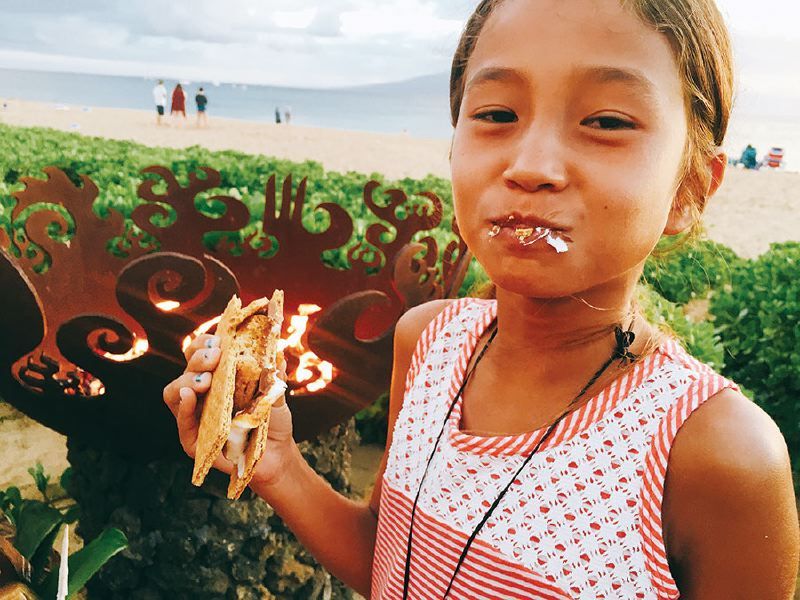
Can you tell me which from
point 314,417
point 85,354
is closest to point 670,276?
point 314,417

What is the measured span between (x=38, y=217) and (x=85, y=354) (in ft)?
2.45

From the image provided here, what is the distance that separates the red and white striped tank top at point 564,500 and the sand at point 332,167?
307cm

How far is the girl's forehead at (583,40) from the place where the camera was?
107 centimetres

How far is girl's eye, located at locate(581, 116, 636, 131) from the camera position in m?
1.10

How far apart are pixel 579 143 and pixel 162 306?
4.92 feet

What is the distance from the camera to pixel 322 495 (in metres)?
1.61

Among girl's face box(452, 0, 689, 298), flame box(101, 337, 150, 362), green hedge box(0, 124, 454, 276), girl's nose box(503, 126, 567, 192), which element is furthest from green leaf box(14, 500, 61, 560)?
green hedge box(0, 124, 454, 276)

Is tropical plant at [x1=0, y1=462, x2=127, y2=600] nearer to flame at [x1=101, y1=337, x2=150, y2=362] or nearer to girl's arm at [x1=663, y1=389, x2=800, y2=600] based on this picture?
flame at [x1=101, y1=337, x2=150, y2=362]

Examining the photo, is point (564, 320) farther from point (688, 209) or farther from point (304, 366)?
point (304, 366)

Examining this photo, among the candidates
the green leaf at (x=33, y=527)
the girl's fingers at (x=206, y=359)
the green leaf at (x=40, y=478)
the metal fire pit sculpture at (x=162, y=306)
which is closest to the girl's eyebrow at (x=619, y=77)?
the girl's fingers at (x=206, y=359)

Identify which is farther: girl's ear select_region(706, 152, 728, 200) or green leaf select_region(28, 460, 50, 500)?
green leaf select_region(28, 460, 50, 500)

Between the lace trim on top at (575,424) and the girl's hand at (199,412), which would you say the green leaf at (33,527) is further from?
the lace trim on top at (575,424)

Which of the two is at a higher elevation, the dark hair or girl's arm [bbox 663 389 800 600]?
the dark hair

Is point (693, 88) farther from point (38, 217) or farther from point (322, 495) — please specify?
point (38, 217)
